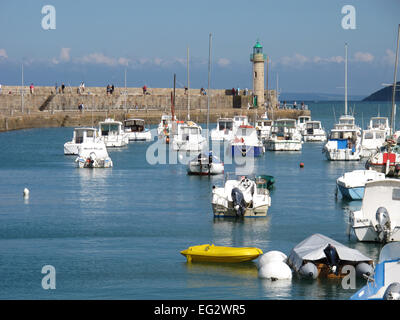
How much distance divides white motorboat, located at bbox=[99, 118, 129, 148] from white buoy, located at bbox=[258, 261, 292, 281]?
3632 centimetres

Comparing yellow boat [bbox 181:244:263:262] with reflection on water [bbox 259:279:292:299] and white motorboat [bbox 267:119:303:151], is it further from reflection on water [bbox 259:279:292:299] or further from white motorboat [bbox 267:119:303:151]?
white motorboat [bbox 267:119:303:151]

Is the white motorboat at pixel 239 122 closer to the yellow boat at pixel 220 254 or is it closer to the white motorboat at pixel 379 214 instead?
the white motorboat at pixel 379 214

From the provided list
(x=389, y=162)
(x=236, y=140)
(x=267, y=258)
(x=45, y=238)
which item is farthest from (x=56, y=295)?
(x=236, y=140)

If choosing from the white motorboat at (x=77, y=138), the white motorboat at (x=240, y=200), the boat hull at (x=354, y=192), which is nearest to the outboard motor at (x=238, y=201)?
the white motorboat at (x=240, y=200)

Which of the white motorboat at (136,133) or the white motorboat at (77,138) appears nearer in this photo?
the white motorboat at (77,138)

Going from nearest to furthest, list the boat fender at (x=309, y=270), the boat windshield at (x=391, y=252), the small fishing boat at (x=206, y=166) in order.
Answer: the boat windshield at (x=391, y=252) → the boat fender at (x=309, y=270) → the small fishing boat at (x=206, y=166)

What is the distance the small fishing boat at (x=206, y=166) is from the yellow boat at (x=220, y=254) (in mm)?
16551

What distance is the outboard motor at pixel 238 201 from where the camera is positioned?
24.3 meters

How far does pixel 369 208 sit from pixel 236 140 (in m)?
27.3

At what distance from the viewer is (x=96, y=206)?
93.5 feet

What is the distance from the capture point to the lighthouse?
294 ft

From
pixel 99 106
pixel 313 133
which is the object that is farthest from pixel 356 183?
pixel 99 106

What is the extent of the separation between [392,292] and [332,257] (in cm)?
411

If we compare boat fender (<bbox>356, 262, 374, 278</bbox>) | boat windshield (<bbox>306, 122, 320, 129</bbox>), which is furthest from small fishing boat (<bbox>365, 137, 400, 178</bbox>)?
boat windshield (<bbox>306, 122, 320, 129</bbox>)
